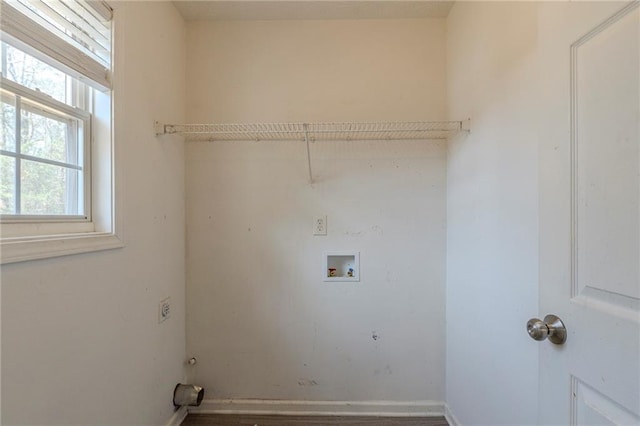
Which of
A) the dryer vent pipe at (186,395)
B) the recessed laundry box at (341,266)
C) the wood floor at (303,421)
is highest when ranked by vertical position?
the recessed laundry box at (341,266)

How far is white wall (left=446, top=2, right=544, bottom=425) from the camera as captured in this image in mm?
1000

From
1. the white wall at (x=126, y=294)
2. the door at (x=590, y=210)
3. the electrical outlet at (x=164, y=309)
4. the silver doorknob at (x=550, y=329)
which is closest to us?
the door at (x=590, y=210)

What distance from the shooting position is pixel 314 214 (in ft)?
5.61

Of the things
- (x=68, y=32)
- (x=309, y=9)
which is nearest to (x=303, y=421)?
(x=68, y=32)

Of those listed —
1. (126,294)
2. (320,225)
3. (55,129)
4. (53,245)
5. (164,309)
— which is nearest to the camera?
(53,245)

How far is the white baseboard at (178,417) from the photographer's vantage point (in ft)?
5.09

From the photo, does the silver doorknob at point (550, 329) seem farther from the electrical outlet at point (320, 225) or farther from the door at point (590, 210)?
the electrical outlet at point (320, 225)

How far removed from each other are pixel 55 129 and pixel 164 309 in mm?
946

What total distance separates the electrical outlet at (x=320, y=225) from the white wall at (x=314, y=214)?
0.04m

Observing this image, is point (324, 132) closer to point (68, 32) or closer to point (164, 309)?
point (68, 32)

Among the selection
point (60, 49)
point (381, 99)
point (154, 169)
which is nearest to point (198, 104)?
point (154, 169)

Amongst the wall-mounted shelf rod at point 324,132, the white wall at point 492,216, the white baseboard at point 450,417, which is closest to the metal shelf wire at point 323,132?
the wall-mounted shelf rod at point 324,132

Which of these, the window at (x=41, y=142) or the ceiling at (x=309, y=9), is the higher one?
the ceiling at (x=309, y=9)

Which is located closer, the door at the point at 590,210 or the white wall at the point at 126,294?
the door at the point at 590,210
